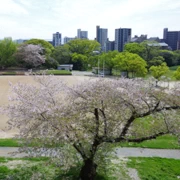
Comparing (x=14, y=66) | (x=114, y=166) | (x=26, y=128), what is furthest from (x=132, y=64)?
(x=26, y=128)

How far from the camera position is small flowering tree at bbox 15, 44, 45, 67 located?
34.9m

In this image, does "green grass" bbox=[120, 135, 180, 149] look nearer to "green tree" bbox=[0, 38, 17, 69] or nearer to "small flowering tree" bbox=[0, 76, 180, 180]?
"small flowering tree" bbox=[0, 76, 180, 180]

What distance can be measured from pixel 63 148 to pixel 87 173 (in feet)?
3.06

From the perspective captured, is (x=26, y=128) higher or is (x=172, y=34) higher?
(x=172, y=34)

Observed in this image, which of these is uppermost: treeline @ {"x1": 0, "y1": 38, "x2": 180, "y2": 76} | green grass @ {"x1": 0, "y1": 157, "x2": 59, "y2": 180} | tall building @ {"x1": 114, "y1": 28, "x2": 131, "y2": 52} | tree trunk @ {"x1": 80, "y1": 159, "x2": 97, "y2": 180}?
tall building @ {"x1": 114, "y1": 28, "x2": 131, "y2": 52}

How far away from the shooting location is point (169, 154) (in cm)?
813

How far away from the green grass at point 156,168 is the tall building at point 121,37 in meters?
75.0

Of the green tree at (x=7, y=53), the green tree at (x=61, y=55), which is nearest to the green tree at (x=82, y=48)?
the green tree at (x=61, y=55)

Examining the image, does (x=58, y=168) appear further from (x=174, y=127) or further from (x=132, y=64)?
(x=132, y=64)

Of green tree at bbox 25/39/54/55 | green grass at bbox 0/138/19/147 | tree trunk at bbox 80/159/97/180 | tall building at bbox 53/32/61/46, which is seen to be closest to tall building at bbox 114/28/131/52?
tall building at bbox 53/32/61/46

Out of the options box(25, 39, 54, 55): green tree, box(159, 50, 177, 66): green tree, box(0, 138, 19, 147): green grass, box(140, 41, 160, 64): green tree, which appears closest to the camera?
box(0, 138, 19, 147): green grass

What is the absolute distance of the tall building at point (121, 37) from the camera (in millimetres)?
81419

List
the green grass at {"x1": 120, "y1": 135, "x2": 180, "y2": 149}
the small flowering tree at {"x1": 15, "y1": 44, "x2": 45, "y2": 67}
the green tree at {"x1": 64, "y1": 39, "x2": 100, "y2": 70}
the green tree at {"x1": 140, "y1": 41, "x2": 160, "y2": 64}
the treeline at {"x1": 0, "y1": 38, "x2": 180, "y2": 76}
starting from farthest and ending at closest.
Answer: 1. the green tree at {"x1": 64, "y1": 39, "x2": 100, "y2": 70}
2. the green tree at {"x1": 140, "y1": 41, "x2": 160, "y2": 64}
3. the small flowering tree at {"x1": 15, "y1": 44, "x2": 45, "y2": 67}
4. the treeline at {"x1": 0, "y1": 38, "x2": 180, "y2": 76}
5. the green grass at {"x1": 120, "y1": 135, "x2": 180, "y2": 149}

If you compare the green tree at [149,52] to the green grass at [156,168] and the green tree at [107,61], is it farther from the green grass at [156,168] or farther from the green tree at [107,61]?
the green grass at [156,168]
